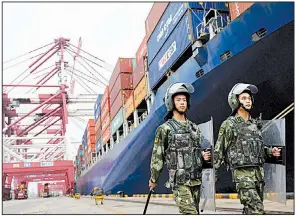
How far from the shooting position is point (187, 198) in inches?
139

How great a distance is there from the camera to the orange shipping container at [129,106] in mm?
20587

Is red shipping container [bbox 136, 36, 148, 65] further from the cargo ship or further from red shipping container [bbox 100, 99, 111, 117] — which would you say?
red shipping container [bbox 100, 99, 111, 117]

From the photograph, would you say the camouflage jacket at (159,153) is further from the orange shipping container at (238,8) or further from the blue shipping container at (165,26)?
the blue shipping container at (165,26)

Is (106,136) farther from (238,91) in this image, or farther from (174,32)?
(238,91)

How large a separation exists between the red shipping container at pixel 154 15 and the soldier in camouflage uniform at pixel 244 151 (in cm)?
1024

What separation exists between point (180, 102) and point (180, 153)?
20.8 inches

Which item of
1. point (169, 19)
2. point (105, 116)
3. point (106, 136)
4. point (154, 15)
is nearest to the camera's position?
point (169, 19)

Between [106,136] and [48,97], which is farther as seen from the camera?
[48,97]

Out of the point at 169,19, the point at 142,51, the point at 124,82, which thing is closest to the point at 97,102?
the point at 124,82

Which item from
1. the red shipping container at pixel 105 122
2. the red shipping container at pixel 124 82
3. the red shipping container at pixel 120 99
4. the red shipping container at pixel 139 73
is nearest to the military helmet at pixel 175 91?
the red shipping container at pixel 139 73

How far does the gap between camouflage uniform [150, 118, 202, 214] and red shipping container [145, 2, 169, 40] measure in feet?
34.8

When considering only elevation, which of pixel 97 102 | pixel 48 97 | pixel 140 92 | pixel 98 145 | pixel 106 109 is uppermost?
pixel 48 97

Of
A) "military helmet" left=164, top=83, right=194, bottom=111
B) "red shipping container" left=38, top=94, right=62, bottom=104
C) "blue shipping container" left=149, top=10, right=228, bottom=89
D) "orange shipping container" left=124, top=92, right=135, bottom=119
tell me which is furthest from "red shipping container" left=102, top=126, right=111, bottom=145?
"military helmet" left=164, top=83, right=194, bottom=111

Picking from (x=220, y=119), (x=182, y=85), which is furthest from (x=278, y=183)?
(x=220, y=119)
